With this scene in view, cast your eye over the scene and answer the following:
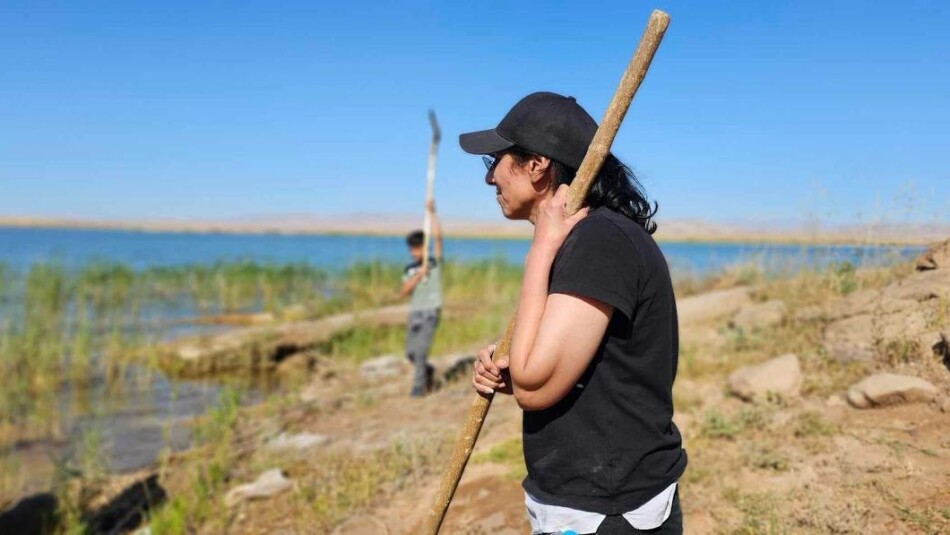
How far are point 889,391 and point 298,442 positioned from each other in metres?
4.68

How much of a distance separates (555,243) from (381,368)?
829 cm

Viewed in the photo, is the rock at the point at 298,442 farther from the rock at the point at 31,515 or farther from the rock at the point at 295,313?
the rock at the point at 295,313

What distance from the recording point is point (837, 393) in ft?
15.4

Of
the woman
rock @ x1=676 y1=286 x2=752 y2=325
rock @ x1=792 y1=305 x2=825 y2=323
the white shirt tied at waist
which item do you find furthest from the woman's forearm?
rock @ x1=676 y1=286 x2=752 y2=325

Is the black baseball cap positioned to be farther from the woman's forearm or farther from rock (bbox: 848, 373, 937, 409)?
rock (bbox: 848, 373, 937, 409)

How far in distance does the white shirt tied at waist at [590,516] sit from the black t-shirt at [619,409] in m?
0.02

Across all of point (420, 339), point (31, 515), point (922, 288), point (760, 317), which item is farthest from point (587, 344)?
point (420, 339)

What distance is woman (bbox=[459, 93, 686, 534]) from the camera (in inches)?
62.9

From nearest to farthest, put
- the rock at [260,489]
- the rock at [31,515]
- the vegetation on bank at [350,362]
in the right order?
1. the vegetation on bank at [350,362]
2. the rock at [260,489]
3. the rock at [31,515]

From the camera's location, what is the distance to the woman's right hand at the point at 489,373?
1.92 m

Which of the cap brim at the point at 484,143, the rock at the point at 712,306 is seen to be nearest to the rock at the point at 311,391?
the rock at the point at 712,306

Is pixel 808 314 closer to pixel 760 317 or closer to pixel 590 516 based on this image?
pixel 760 317

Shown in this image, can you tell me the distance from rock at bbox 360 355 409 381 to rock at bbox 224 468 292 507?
12.9 ft

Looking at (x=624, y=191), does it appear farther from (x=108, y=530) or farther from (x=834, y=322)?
(x=108, y=530)
